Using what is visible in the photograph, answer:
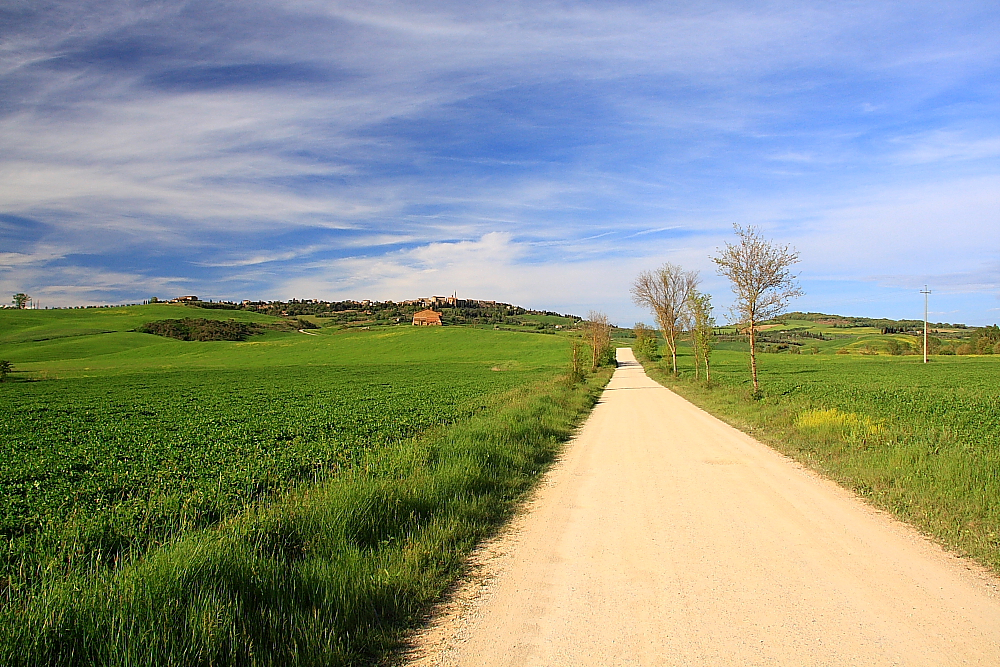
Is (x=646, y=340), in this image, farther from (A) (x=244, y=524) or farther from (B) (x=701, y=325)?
(A) (x=244, y=524)

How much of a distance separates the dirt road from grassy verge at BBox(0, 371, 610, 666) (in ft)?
1.80

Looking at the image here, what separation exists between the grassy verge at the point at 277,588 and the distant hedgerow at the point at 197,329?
4292 inches

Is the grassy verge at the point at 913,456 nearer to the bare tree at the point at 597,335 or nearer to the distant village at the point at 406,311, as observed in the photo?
the bare tree at the point at 597,335

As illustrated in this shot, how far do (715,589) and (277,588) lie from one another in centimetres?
376

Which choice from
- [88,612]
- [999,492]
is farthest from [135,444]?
[999,492]

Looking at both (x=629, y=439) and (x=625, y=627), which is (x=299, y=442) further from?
(x=625, y=627)

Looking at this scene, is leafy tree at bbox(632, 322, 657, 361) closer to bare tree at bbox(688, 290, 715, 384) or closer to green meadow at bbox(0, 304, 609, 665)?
bare tree at bbox(688, 290, 715, 384)

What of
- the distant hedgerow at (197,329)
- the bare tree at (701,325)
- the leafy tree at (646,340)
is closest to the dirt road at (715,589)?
the bare tree at (701,325)

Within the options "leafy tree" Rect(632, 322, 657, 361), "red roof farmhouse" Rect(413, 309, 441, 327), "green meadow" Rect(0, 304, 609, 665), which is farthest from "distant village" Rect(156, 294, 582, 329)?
"green meadow" Rect(0, 304, 609, 665)

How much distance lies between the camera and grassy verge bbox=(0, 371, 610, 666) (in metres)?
3.83

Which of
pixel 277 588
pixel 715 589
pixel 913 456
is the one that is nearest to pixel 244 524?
pixel 277 588

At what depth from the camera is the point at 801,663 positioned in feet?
12.8

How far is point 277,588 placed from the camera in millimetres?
4828

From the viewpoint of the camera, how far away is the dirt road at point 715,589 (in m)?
4.13
